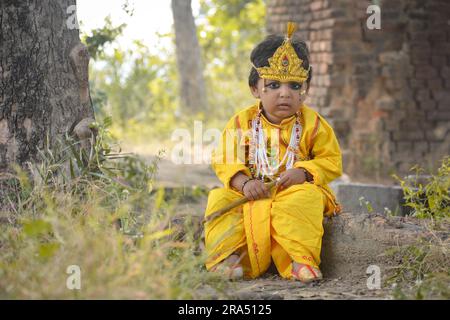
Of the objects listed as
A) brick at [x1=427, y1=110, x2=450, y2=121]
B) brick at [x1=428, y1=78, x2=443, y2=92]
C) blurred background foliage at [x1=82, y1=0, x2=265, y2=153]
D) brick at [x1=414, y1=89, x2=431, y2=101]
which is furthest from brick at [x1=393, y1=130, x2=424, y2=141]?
blurred background foliage at [x1=82, y1=0, x2=265, y2=153]

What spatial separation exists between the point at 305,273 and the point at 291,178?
50 centimetres

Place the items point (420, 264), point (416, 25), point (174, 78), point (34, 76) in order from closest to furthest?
point (420, 264), point (34, 76), point (416, 25), point (174, 78)

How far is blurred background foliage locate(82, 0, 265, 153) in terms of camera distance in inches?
468

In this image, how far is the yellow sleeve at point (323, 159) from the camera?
12.8 ft

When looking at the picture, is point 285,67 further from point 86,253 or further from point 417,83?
point 417,83

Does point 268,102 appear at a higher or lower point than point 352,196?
higher

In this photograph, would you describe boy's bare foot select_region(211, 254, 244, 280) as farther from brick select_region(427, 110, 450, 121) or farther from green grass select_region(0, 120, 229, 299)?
brick select_region(427, 110, 450, 121)

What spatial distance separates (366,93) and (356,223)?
14.2ft

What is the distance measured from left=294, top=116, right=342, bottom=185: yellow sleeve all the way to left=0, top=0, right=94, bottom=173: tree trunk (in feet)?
4.40

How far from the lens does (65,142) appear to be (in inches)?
171

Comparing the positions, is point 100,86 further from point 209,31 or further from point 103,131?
point 103,131

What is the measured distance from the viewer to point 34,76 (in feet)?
14.1

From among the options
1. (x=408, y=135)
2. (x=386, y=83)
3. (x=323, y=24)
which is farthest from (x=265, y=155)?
(x=408, y=135)
